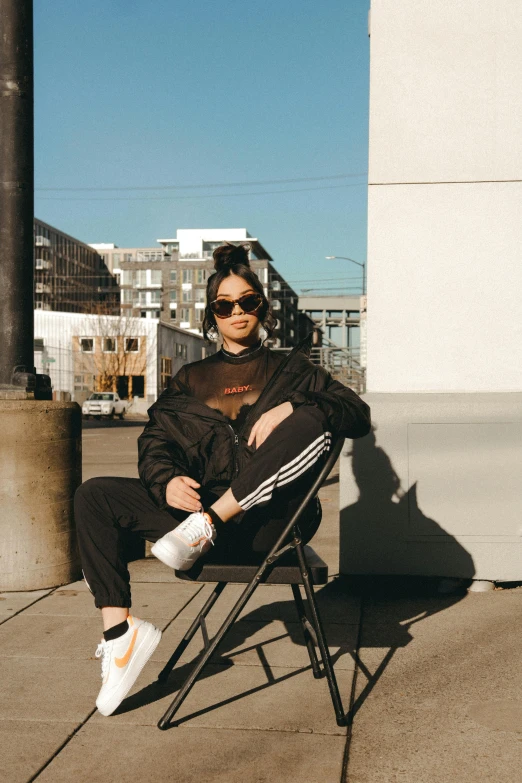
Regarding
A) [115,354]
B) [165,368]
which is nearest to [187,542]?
[115,354]

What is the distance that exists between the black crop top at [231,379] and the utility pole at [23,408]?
1.71 m

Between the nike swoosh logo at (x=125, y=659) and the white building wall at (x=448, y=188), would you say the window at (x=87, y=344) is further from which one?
the nike swoosh logo at (x=125, y=659)

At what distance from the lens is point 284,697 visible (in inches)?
123

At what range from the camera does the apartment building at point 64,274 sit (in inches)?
4653

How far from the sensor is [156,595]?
4.76m

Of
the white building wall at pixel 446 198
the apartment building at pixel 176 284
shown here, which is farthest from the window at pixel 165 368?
the white building wall at pixel 446 198

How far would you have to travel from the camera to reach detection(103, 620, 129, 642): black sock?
9.48 ft

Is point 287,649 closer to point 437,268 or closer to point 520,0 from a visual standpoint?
point 437,268

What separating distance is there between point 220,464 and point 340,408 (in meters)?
0.54

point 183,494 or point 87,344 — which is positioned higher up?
point 87,344

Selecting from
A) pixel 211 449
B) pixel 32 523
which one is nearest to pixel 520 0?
pixel 211 449

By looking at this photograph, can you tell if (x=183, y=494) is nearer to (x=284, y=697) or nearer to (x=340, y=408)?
(x=340, y=408)

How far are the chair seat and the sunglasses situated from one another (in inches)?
40.0

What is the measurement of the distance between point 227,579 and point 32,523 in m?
2.27
